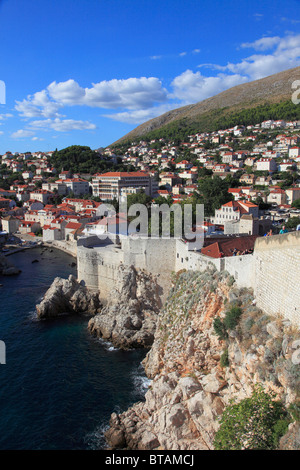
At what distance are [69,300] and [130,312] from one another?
435 cm

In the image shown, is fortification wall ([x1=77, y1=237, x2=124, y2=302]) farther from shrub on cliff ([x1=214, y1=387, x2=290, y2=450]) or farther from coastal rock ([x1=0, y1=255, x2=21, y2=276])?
shrub on cliff ([x1=214, y1=387, x2=290, y2=450])

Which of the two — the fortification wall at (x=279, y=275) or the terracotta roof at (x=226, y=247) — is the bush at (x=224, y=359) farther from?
the terracotta roof at (x=226, y=247)

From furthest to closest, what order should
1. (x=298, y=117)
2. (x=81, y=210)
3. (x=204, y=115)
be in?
(x=204, y=115), (x=298, y=117), (x=81, y=210)

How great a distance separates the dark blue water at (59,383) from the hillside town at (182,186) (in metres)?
5.99

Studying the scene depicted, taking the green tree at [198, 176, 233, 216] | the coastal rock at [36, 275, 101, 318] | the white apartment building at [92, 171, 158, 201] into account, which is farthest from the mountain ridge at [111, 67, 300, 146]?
the coastal rock at [36, 275, 101, 318]

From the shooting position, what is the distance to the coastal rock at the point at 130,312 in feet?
51.8

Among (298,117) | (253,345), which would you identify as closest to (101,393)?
(253,345)

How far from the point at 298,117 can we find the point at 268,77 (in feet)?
172

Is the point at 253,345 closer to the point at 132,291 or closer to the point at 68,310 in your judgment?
the point at 132,291

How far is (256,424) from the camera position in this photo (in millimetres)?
7629

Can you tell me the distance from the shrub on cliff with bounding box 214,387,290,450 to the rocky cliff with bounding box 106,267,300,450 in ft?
0.74

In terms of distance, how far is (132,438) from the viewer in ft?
33.4

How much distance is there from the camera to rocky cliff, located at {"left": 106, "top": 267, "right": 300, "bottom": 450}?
8234 millimetres

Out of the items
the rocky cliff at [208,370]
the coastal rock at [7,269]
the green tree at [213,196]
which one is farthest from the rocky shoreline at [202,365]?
the green tree at [213,196]
